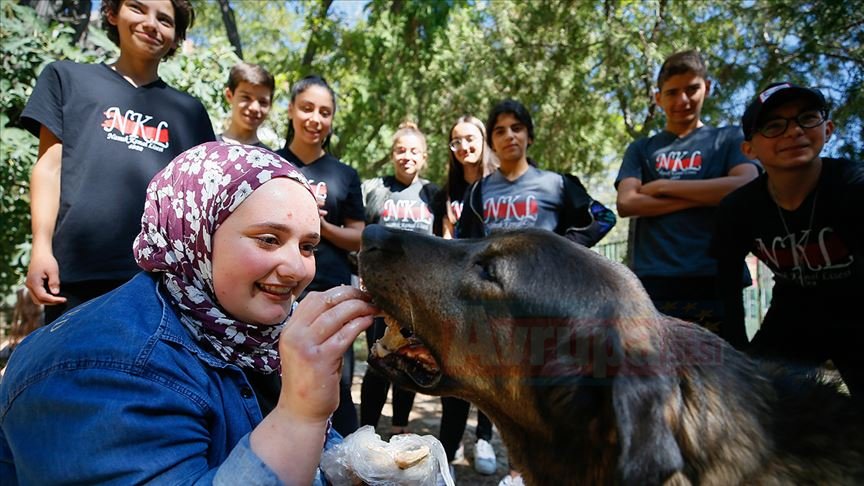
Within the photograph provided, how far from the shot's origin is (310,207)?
2012mm

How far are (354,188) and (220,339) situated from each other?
2.76m

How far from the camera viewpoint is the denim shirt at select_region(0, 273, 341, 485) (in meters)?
1.43

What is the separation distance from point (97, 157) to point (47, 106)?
14.8 inches

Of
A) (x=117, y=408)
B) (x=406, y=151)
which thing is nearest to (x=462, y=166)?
(x=406, y=151)

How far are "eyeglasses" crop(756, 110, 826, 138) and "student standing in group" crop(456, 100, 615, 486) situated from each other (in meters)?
1.18

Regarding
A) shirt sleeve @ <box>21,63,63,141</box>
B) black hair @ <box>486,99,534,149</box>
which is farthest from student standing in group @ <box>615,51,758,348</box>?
shirt sleeve @ <box>21,63,63,141</box>

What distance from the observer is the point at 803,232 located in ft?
10.5

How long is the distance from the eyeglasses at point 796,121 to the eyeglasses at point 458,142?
8.26 feet

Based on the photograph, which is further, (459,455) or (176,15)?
(459,455)

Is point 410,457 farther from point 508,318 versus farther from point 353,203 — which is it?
point 353,203

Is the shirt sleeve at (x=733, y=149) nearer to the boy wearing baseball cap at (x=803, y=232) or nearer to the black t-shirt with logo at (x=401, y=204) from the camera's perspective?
the boy wearing baseball cap at (x=803, y=232)

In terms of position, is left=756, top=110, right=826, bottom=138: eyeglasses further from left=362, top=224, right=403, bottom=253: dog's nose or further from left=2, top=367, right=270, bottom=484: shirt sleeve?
left=2, top=367, right=270, bottom=484: shirt sleeve

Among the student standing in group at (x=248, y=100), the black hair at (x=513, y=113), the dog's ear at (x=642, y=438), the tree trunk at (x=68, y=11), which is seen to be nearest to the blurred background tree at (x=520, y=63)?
the tree trunk at (x=68, y=11)

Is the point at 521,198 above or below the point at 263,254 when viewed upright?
above
